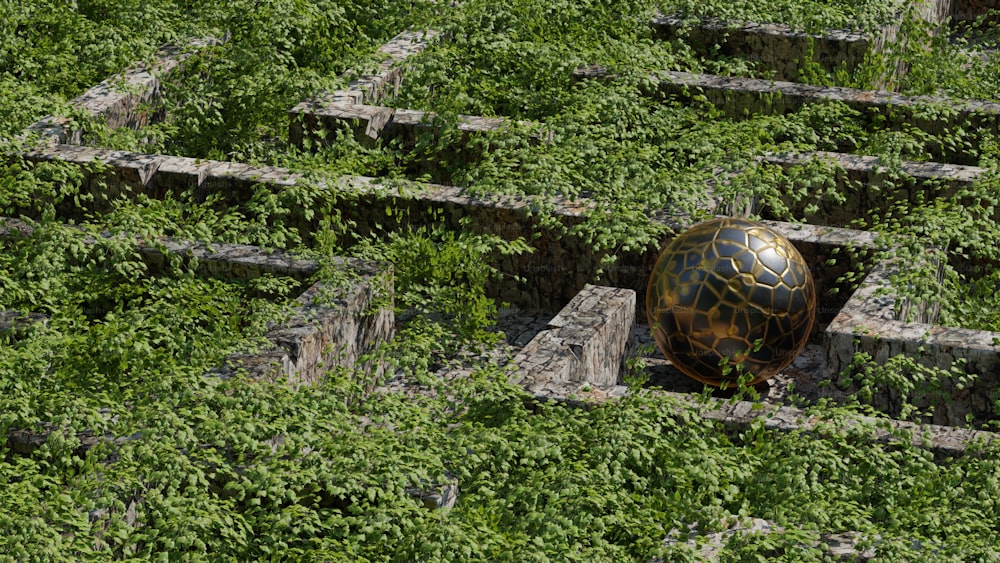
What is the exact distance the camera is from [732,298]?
369 inches

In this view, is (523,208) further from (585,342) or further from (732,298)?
(732,298)

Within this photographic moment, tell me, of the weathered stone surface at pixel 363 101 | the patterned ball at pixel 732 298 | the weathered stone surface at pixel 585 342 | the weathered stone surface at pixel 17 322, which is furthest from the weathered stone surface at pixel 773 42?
the weathered stone surface at pixel 17 322

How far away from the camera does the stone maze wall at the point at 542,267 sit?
9352mm

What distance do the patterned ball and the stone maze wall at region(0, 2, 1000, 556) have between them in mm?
321

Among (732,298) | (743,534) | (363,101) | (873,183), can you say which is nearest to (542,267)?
(732,298)

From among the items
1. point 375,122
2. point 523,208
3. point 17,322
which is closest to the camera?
point 17,322

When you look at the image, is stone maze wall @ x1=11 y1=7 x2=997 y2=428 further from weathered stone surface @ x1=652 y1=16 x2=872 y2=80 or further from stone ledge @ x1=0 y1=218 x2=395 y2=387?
weathered stone surface @ x1=652 y1=16 x2=872 y2=80

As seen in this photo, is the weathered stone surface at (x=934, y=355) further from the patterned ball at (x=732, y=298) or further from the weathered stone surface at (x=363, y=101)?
the weathered stone surface at (x=363, y=101)

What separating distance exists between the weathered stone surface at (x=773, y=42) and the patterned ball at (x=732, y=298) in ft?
19.5

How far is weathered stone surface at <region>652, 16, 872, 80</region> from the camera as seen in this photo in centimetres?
1508

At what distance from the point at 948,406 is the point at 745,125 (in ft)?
14.2

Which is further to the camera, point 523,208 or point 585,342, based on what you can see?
point 523,208

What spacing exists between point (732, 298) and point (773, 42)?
6594 millimetres

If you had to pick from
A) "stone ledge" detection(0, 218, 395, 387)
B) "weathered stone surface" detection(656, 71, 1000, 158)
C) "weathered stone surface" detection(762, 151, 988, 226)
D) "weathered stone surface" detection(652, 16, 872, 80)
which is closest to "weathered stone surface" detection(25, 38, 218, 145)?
"stone ledge" detection(0, 218, 395, 387)
